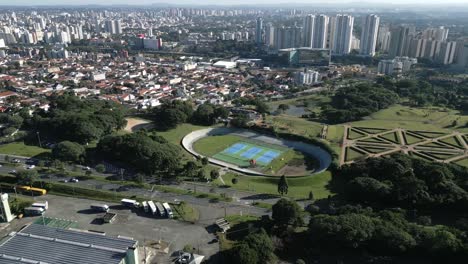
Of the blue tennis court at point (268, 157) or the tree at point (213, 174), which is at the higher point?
the tree at point (213, 174)

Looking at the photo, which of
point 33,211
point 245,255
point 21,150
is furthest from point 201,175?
point 21,150

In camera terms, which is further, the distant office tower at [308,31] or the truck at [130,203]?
the distant office tower at [308,31]

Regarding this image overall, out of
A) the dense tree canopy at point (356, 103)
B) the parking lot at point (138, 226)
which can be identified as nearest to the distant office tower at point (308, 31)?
the dense tree canopy at point (356, 103)

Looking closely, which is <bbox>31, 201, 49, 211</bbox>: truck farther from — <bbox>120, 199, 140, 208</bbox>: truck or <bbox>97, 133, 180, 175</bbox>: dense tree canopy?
<bbox>97, 133, 180, 175</bbox>: dense tree canopy

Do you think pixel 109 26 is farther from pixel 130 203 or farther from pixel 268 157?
pixel 130 203

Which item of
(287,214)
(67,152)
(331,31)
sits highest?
(331,31)

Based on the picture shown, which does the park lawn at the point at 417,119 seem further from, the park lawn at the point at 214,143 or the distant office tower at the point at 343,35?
the distant office tower at the point at 343,35
